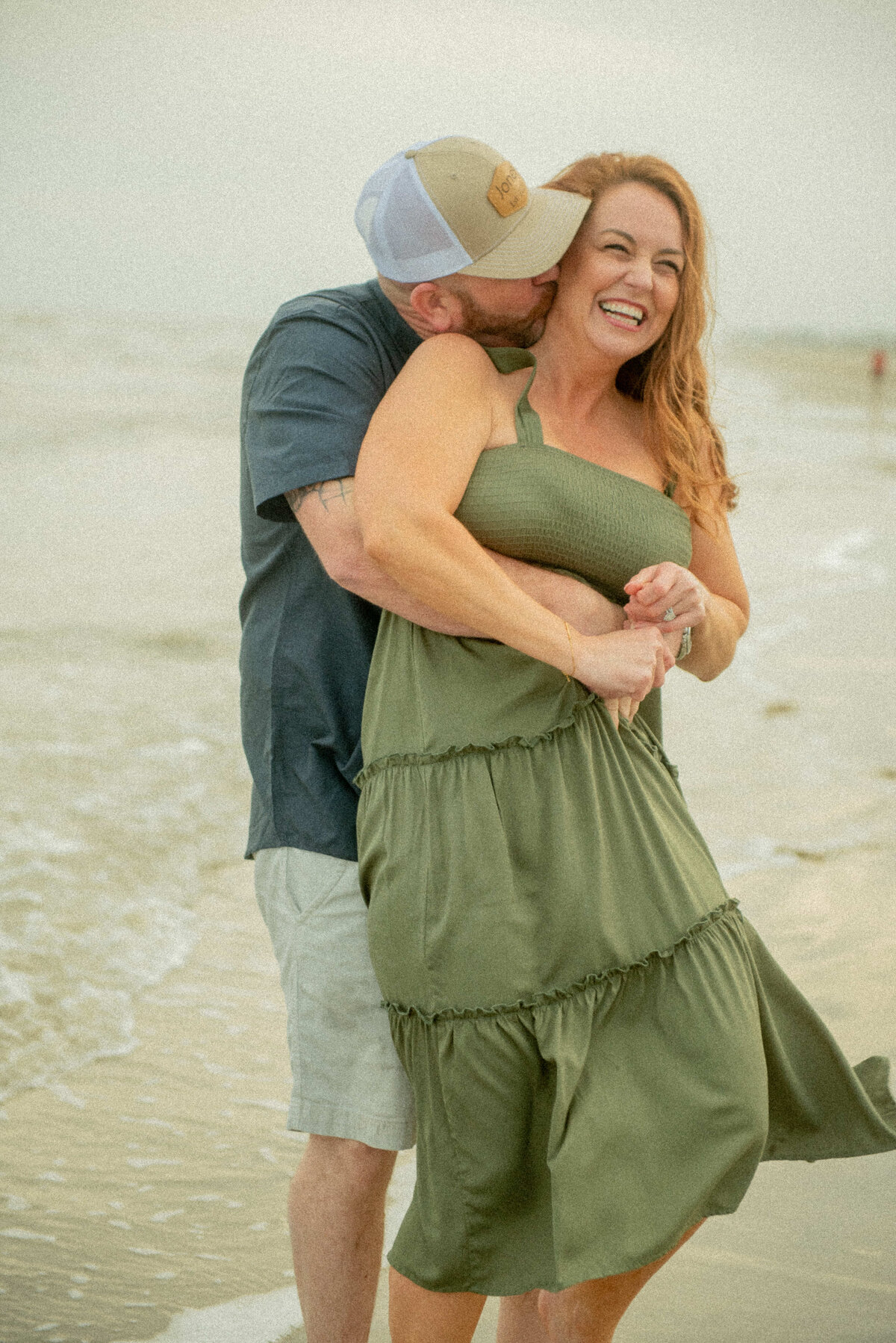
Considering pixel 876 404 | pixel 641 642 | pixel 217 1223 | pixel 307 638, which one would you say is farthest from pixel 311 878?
pixel 876 404

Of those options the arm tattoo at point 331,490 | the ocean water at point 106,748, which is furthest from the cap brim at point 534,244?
the ocean water at point 106,748

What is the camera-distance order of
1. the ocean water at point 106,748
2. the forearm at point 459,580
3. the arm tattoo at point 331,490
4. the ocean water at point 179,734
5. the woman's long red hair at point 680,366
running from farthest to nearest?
the ocean water at point 179,734 → the ocean water at point 106,748 → the woman's long red hair at point 680,366 → the arm tattoo at point 331,490 → the forearm at point 459,580

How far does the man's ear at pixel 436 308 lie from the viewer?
1.69 meters

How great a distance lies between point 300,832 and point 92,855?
270 cm

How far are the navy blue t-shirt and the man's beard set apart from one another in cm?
11

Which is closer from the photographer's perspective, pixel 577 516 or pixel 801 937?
pixel 577 516

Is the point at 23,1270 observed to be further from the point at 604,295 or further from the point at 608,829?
the point at 604,295

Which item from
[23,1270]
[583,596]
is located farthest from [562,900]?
[23,1270]

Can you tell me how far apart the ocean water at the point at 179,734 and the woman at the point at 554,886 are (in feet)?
1.28

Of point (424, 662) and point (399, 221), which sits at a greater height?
point (399, 221)

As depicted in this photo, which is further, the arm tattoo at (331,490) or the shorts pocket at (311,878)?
the shorts pocket at (311,878)

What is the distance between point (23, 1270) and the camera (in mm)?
2375

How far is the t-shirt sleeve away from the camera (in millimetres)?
1642

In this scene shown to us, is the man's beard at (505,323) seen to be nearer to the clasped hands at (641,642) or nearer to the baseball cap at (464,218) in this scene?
the baseball cap at (464,218)
